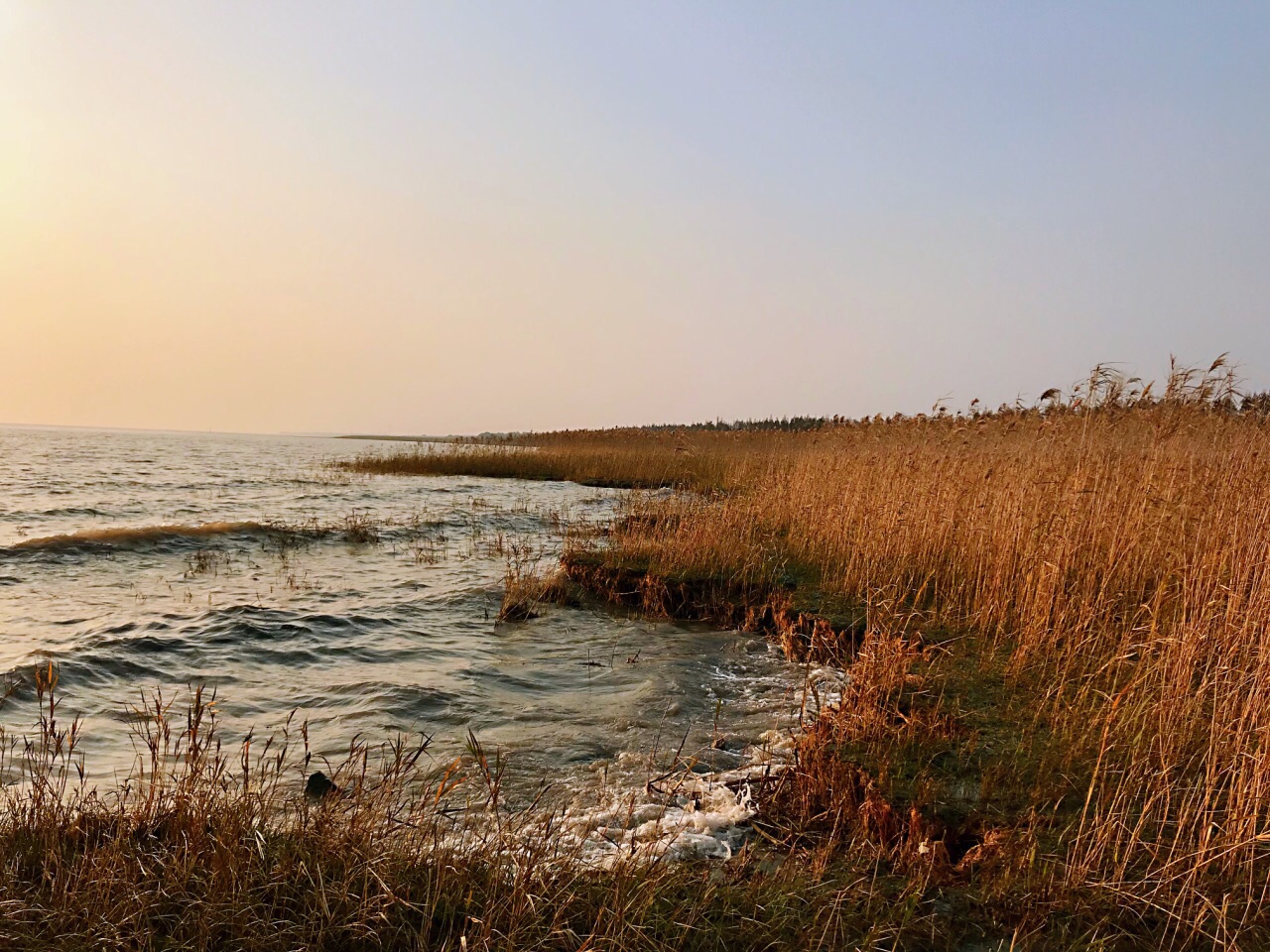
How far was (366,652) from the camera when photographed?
7051 millimetres

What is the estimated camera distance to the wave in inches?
442

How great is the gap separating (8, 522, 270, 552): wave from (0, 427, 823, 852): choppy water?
1.7 inches

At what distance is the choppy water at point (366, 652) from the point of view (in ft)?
16.5

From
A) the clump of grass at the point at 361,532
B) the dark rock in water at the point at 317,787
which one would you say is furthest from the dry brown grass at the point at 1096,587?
the clump of grass at the point at 361,532

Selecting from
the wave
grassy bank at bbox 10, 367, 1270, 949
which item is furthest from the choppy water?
grassy bank at bbox 10, 367, 1270, 949

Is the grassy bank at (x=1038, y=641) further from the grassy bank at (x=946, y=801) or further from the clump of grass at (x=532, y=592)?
the clump of grass at (x=532, y=592)

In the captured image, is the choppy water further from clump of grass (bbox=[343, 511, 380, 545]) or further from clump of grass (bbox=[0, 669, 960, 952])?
clump of grass (bbox=[0, 669, 960, 952])

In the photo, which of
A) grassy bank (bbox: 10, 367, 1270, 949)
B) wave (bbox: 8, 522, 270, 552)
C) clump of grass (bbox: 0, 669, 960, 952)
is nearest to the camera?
clump of grass (bbox: 0, 669, 960, 952)

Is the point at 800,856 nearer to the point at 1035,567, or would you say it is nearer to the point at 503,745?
the point at 503,745

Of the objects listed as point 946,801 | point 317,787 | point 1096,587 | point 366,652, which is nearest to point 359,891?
point 317,787

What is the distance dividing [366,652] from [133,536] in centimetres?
826

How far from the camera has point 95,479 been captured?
71.9 ft

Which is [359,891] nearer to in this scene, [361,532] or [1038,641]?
[1038,641]

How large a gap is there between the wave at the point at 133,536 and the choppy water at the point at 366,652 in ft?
0.14
